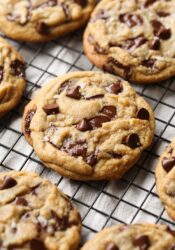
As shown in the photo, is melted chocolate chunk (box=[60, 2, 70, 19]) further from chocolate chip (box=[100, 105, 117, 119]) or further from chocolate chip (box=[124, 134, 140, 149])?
chocolate chip (box=[124, 134, 140, 149])

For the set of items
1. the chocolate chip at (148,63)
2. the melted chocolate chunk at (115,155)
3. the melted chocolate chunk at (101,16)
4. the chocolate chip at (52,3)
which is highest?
the chocolate chip at (52,3)

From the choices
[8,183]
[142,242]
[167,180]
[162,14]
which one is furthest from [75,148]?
[162,14]

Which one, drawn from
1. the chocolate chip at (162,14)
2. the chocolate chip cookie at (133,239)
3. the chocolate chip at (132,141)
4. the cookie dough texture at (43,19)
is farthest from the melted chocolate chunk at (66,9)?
the chocolate chip cookie at (133,239)

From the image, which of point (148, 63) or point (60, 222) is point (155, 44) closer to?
point (148, 63)

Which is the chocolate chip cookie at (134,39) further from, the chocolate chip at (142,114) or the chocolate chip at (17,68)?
Answer: the chocolate chip at (17,68)

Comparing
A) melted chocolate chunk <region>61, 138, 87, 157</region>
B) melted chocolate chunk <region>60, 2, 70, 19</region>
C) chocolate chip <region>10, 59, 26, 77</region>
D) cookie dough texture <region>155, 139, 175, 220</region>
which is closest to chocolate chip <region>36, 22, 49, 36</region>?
melted chocolate chunk <region>60, 2, 70, 19</region>

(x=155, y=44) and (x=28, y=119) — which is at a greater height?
(x=155, y=44)

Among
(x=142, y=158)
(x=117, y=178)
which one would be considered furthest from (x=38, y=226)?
(x=142, y=158)
